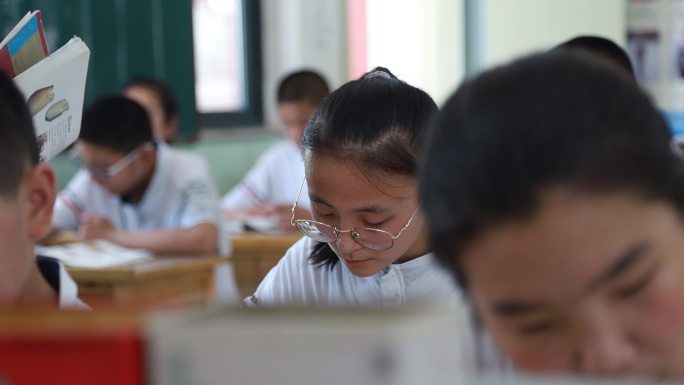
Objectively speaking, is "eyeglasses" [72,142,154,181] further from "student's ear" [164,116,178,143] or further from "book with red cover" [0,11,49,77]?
"book with red cover" [0,11,49,77]

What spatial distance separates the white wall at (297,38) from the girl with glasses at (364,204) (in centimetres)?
450

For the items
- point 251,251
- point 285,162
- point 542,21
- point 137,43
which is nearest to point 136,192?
point 251,251

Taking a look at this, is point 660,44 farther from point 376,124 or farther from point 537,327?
point 537,327

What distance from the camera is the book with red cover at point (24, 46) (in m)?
1.12

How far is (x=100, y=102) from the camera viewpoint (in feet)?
12.7

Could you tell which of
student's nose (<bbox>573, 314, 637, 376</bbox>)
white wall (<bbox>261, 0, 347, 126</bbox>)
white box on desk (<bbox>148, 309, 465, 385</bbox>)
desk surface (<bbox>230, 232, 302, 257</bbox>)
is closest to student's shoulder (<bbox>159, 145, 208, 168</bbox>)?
desk surface (<bbox>230, 232, 302, 257</bbox>)

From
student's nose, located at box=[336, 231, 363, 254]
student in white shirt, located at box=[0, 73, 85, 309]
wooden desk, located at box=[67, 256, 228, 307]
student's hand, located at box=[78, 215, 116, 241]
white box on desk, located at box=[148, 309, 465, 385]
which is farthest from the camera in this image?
student's hand, located at box=[78, 215, 116, 241]

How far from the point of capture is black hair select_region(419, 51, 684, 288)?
704 millimetres

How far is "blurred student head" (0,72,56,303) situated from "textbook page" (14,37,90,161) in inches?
4.5

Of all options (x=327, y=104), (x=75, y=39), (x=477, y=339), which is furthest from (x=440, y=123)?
(x=327, y=104)

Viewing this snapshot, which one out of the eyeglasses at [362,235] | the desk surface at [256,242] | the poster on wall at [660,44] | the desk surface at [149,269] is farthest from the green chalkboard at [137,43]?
the eyeglasses at [362,235]

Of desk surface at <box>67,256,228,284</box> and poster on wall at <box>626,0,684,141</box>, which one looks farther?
poster on wall at <box>626,0,684,141</box>

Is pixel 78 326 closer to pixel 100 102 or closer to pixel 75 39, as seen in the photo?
pixel 75 39

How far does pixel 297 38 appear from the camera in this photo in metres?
6.15
